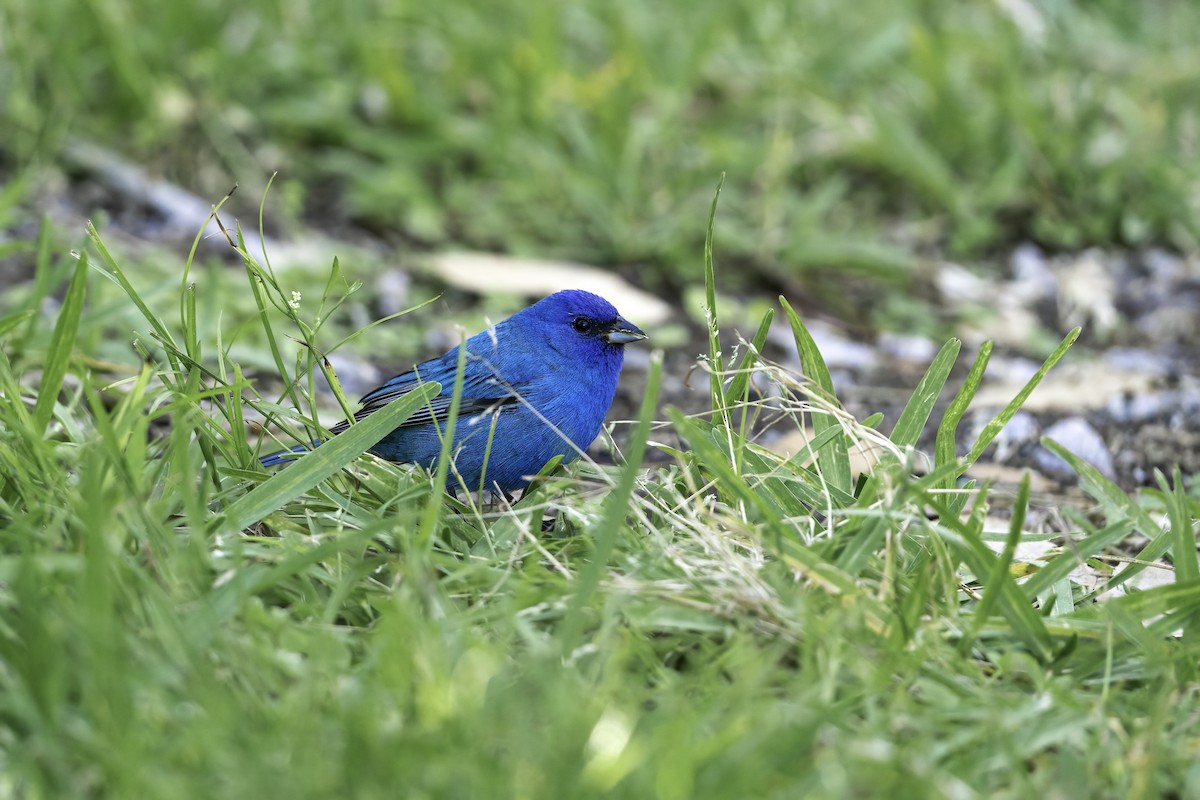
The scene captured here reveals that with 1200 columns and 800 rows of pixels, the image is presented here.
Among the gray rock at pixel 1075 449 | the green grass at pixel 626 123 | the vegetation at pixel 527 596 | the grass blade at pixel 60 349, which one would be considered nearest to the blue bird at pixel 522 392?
the vegetation at pixel 527 596

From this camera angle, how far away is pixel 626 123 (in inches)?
212

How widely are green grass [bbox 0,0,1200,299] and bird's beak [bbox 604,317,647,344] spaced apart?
175 cm

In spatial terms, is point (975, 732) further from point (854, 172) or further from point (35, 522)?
point (854, 172)

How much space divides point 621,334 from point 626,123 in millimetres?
2230

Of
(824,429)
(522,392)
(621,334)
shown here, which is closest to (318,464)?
(522,392)

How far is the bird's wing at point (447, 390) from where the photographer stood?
10.2ft

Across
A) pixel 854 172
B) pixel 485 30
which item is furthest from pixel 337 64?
pixel 854 172

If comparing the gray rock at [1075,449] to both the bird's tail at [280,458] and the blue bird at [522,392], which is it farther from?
the bird's tail at [280,458]

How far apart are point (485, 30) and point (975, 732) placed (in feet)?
15.1

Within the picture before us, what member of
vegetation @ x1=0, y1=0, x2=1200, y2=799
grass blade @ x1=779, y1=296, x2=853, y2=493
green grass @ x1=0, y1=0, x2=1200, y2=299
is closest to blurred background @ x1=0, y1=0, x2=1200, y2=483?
green grass @ x1=0, y1=0, x2=1200, y2=299

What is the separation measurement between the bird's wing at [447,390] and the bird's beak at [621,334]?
0.33 metres

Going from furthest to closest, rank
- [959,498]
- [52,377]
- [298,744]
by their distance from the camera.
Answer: [959,498] < [52,377] < [298,744]

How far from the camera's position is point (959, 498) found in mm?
2641

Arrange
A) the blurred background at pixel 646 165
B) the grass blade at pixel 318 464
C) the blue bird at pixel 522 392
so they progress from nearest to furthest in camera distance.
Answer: the grass blade at pixel 318 464
the blue bird at pixel 522 392
the blurred background at pixel 646 165
